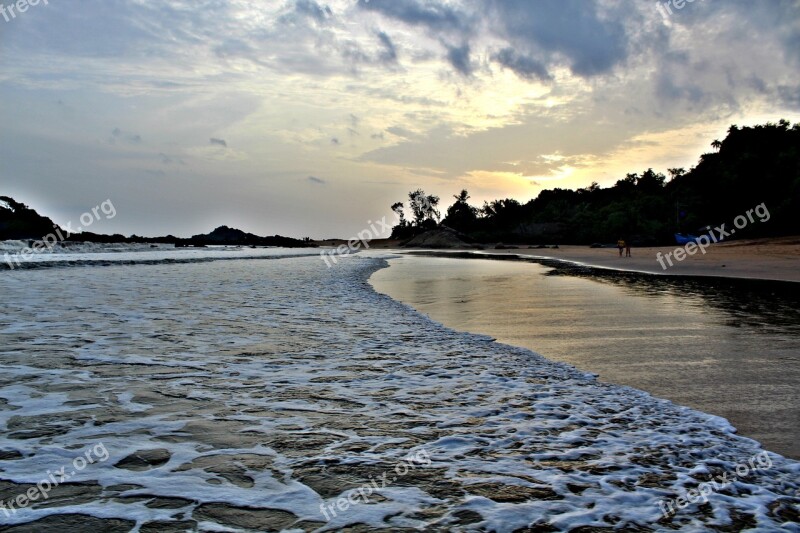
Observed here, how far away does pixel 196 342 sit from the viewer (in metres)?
7.40

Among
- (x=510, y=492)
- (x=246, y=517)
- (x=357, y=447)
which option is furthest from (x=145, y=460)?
(x=510, y=492)

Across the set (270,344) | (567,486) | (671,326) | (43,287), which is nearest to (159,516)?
(567,486)

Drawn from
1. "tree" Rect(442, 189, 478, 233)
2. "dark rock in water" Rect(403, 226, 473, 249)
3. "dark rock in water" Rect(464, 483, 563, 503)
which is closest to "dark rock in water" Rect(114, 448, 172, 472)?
"dark rock in water" Rect(464, 483, 563, 503)

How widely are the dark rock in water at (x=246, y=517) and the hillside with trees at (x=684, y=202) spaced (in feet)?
152

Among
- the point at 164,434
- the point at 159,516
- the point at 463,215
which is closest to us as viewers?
the point at 159,516

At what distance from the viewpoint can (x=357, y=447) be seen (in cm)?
360

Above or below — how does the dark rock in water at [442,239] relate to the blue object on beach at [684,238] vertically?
above

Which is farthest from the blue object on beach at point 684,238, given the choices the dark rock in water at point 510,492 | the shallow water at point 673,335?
the dark rock in water at point 510,492

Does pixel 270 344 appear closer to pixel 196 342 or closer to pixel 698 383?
pixel 196 342

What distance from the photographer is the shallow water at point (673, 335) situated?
450 cm

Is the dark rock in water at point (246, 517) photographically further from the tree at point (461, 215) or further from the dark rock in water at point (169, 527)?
the tree at point (461, 215)

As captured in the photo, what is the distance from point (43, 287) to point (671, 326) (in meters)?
16.4

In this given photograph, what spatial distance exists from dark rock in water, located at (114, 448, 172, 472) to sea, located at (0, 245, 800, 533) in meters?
0.02

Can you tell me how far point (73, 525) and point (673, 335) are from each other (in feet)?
25.1
